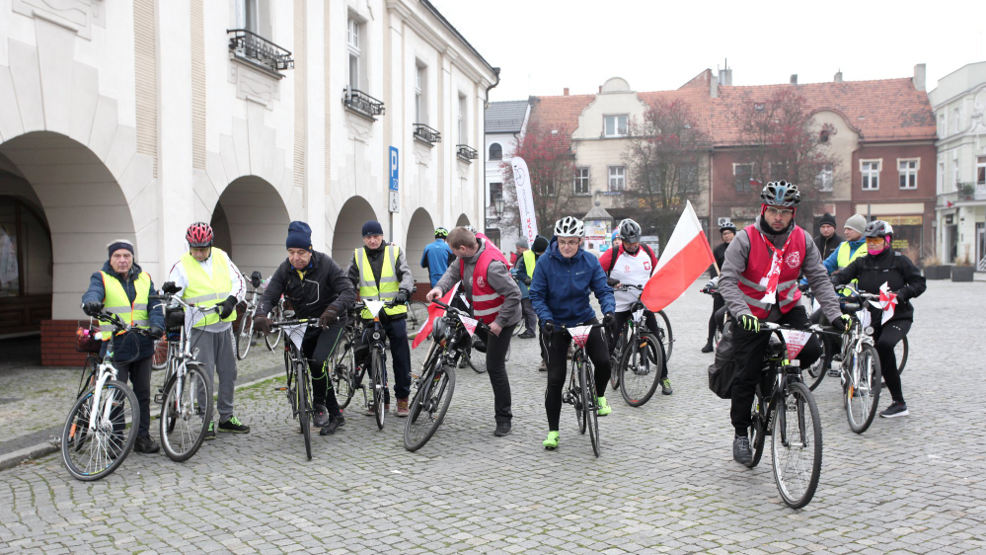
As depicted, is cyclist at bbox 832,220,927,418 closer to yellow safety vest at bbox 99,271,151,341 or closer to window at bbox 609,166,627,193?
yellow safety vest at bbox 99,271,151,341

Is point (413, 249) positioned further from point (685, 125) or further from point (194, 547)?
point (685, 125)

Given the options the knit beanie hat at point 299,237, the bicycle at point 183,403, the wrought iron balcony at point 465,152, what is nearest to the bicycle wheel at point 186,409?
the bicycle at point 183,403

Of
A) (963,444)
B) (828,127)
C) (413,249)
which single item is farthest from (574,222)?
(828,127)

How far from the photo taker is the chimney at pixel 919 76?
49781 millimetres

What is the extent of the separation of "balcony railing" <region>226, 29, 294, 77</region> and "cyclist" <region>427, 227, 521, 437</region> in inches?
260

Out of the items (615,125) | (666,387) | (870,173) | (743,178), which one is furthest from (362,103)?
(870,173)

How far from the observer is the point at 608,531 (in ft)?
14.2

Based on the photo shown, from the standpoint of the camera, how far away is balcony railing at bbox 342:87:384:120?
51.0 ft

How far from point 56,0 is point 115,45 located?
0.97m

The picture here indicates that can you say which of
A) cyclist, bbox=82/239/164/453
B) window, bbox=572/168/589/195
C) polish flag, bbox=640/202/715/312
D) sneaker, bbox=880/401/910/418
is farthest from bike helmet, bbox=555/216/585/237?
window, bbox=572/168/589/195

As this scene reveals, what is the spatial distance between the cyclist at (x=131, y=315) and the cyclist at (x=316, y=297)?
874mm

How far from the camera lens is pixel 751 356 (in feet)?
16.9

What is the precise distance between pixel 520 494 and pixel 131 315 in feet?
10.6

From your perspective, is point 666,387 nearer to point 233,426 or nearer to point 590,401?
point 590,401
